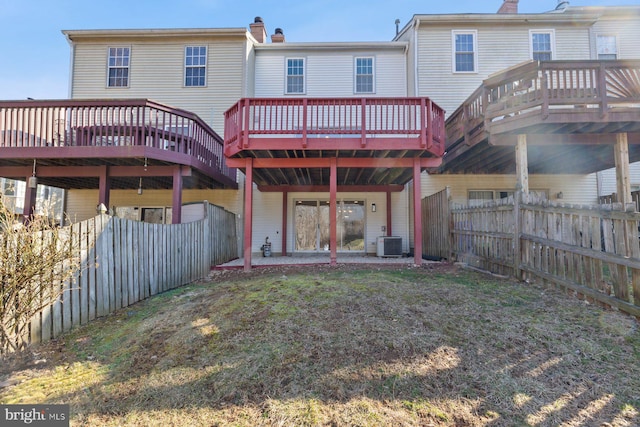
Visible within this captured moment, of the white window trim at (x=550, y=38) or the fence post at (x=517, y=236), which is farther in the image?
the white window trim at (x=550, y=38)

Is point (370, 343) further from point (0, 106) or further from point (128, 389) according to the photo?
point (0, 106)

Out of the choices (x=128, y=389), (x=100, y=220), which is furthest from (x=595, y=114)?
(x=100, y=220)

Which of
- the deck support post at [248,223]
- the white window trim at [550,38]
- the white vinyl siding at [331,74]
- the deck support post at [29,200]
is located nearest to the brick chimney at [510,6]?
the white window trim at [550,38]

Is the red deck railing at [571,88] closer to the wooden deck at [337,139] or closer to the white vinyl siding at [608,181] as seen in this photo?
the wooden deck at [337,139]

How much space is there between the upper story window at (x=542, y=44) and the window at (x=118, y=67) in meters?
14.7

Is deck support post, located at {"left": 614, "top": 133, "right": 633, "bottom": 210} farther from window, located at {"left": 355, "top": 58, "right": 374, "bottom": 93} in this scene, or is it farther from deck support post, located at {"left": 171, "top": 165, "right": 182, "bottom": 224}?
deck support post, located at {"left": 171, "top": 165, "right": 182, "bottom": 224}

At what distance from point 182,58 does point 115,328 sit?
34.9 feet

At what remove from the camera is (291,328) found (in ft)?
11.0

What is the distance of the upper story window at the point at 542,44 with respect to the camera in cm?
1077

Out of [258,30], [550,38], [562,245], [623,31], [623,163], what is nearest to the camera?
[562,245]

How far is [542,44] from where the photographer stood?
1084cm

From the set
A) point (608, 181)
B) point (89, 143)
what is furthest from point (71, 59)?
point (608, 181)

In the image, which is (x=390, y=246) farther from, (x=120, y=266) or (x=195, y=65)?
(x=195, y=65)

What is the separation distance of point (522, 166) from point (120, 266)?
7.60 meters
